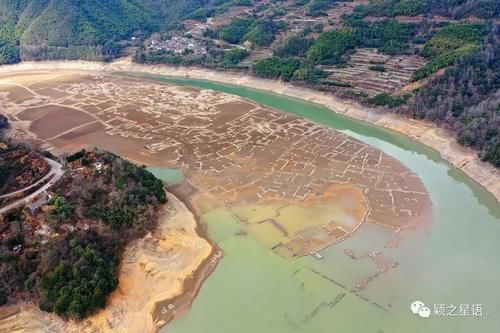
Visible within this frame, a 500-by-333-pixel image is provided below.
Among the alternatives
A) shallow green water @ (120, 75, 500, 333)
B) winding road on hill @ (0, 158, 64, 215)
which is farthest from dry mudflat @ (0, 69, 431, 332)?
winding road on hill @ (0, 158, 64, 215)

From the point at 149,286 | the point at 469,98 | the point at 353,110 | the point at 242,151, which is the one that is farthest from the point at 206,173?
the point at 469,98

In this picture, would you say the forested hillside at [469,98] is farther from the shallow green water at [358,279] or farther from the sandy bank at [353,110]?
the shallow green water at [358,279]

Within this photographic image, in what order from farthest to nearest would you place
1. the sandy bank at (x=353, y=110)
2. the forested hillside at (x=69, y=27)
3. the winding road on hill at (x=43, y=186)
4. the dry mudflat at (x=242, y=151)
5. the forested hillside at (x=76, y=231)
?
the forested hillside at (x=69, y=27) < the sandy bank at (x=353, y=110) < the dry mudflat at (x=242, y=151) < the winding road on hill at (x=43, y=186) < the forested hillside at (x=76, y=231)

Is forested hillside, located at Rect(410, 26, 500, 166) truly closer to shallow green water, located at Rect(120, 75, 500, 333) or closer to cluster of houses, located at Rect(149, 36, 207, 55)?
shallow green water, located at Rect(120, 75, 500, 333)

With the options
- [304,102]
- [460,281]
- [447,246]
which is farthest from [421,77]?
[460,281]

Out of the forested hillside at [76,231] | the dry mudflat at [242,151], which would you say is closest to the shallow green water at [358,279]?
the dry mudflat at [242,151]
